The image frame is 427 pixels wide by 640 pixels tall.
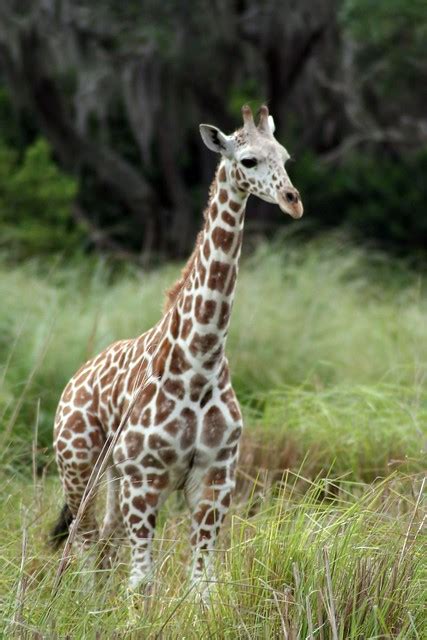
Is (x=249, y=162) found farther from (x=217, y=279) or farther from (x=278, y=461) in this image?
(x=278, y=461)

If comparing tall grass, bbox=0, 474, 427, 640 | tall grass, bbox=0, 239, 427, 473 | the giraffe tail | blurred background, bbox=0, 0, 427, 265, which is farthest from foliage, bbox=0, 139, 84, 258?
tall grass, bbox=0, 474, 427, 640

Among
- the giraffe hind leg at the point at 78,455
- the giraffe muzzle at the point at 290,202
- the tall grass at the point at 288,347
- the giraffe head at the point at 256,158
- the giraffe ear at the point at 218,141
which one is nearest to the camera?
the giraffe muzzle at the point at 290,202

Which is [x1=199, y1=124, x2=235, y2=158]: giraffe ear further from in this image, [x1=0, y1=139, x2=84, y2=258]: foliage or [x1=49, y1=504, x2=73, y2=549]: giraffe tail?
[x1=0, y1=139, x2=84, y2=258]: foliage

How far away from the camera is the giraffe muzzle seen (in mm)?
3910

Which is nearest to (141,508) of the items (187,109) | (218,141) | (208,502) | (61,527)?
(208,502)

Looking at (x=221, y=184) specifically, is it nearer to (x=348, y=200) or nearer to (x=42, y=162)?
(x=42, y=162)

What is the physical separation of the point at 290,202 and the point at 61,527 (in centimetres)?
175

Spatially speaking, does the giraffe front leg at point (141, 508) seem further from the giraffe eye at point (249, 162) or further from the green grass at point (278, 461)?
the giraffe eye at point (249, 162)

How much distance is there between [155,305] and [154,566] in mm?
5006

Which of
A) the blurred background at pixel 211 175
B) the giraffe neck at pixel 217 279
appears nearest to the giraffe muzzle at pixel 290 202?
the giraffe neck at pixel 217 279

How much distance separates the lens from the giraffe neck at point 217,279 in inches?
170

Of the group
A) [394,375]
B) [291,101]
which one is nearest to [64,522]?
[394,375]

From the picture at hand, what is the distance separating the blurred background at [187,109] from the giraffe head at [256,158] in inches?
359

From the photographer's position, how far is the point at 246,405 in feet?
24.0
